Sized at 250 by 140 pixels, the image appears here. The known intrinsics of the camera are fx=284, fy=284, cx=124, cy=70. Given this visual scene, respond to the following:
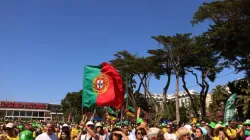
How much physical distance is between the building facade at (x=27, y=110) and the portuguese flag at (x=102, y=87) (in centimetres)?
9924

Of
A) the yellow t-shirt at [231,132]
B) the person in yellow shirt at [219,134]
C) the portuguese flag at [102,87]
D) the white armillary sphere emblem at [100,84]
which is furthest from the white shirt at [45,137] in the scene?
the yellow t-shirt at [231,132]

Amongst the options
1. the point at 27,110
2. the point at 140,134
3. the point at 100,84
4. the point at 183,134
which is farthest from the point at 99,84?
the point at 27,110

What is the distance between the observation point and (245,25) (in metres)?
22.4

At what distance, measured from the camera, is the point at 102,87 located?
8367mm

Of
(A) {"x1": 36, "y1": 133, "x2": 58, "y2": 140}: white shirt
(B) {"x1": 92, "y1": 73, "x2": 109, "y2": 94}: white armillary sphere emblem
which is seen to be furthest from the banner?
(A) {"x1": 36, "y1": 133, "x2": 58, "y2": 140}: white shirt

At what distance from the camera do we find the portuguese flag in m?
8.06

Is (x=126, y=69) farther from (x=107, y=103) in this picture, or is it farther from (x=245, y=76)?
(x=107, y=103)

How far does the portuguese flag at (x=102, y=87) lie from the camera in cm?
806

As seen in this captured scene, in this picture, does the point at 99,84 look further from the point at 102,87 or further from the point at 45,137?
the point at 45,137

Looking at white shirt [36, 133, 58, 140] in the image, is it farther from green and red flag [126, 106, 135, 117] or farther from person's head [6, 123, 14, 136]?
green and red flag [126, 106, 135, 117]

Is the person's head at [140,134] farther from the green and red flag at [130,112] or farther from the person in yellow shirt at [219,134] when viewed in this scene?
the green and red flag at [130,112]

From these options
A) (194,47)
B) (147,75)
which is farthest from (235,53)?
(147,75)

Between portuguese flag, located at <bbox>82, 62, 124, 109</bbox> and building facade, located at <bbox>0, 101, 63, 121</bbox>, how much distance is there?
9924cm

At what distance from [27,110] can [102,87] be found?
113 meters
